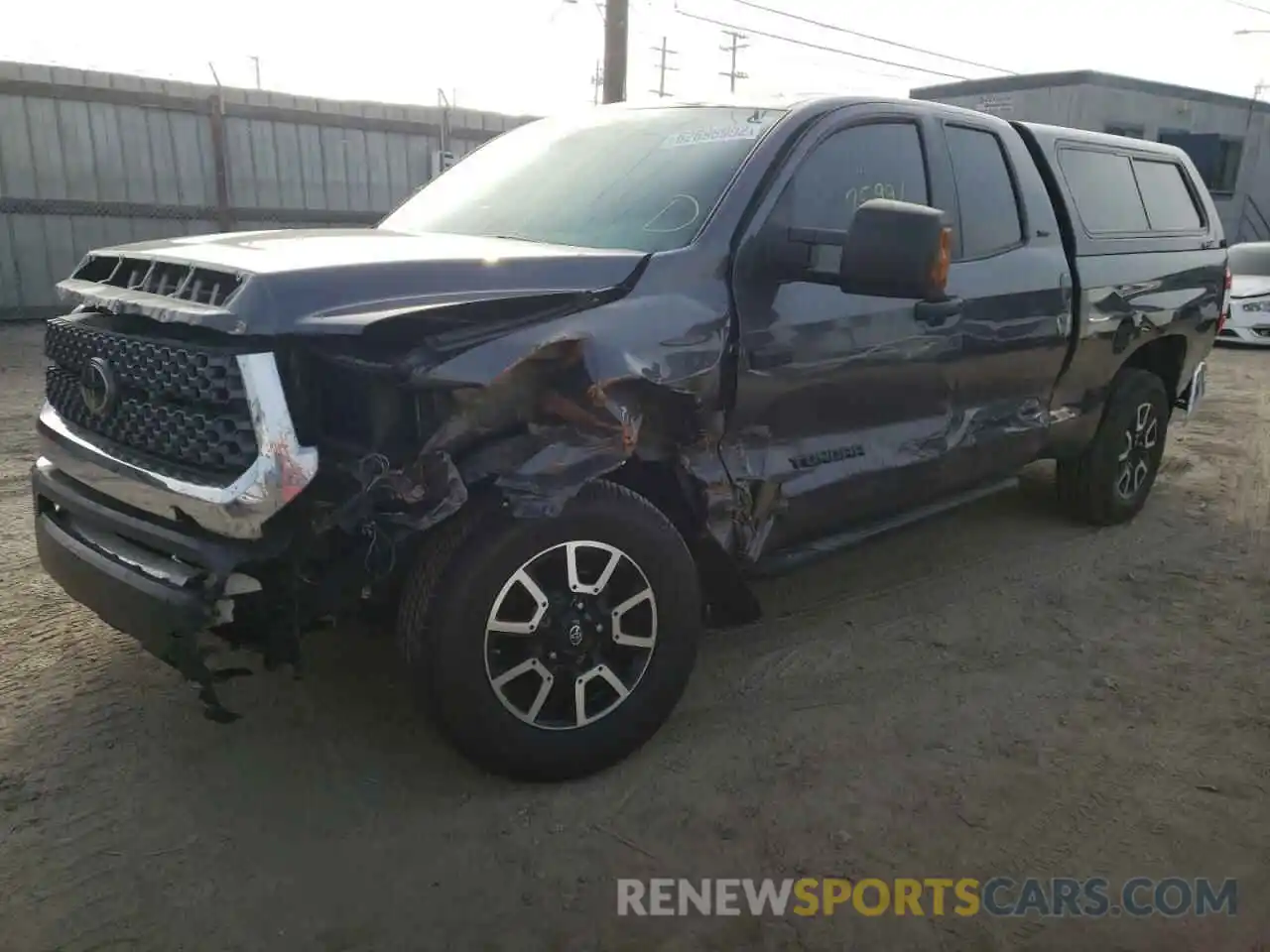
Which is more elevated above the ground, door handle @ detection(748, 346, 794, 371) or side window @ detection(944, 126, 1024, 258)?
side window @ detection(944, 126, 1024, 258)

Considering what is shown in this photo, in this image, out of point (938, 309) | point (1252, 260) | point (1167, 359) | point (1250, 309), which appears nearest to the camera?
point (938, 309)

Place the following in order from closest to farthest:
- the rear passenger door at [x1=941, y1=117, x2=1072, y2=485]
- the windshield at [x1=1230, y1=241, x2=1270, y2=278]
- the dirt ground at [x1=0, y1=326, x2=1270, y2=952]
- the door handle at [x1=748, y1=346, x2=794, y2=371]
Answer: the dirt ground at [x1=0, y1=326, x2=1270, y2=952]
the door handle at [x1=748, y1=346, x2=794, y2=371]
the rear passenger door at [x1=941, y1=117, x2=1072, y2=485]
the windshield at [x1=1230, y1=241, x2=1270, y2=278]

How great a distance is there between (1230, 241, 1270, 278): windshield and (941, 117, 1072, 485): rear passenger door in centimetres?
1125

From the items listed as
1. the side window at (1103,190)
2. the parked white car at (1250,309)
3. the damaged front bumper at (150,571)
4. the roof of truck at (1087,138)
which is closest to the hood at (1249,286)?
the parked white car at (1250,309)

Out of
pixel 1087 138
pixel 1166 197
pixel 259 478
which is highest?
pixel 1087 138

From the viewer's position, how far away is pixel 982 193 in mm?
4113

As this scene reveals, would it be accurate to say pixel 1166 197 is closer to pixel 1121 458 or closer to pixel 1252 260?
pixel 1121 458

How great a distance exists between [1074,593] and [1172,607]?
0.40m

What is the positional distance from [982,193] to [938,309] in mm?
712

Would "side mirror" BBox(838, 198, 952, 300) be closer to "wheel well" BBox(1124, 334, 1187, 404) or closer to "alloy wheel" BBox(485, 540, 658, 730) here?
"alloy wheel" BBox(485, 540, 658, 730)

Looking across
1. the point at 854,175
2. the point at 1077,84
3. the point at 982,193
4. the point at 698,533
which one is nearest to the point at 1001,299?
the point at 982,193

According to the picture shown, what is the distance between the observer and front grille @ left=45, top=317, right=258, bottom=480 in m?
2.44

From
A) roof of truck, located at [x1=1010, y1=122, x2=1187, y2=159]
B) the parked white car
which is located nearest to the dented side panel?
roof of truck, located at [x1=1010, y1=122, x2=1187, y2=159]

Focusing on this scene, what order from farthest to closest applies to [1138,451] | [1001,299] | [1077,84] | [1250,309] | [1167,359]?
1. [1077,84]
2. [1250,309]
3. [1167,359]
4. [1138,451]
5. [1001,299]
